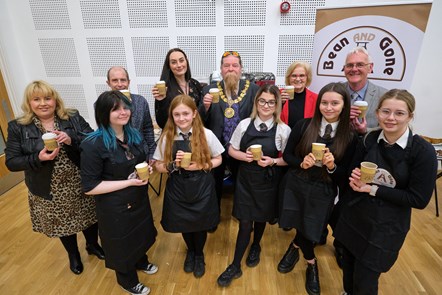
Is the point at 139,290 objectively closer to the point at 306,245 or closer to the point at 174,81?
the point at 306,245

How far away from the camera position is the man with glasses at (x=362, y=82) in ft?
7.23

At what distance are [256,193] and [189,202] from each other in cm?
59

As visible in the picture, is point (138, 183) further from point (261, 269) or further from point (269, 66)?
point (269, 66)

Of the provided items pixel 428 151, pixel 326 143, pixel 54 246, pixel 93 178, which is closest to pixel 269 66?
pixel 326 143

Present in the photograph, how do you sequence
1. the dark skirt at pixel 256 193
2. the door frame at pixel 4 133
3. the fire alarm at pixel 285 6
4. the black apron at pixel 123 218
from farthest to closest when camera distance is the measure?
the door frame at pixel 4 133 < the fire alarm at pixel 285 6 < the dark skirt at pixel 256 193 < the black apron at pixel 123 218

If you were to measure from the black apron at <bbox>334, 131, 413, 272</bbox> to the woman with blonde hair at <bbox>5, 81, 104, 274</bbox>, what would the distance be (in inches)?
88.9

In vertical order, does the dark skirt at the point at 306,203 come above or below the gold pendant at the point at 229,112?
below

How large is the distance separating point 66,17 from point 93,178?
3819mm

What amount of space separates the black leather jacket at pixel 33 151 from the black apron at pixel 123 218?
568 mm

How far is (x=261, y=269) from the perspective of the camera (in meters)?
2.47

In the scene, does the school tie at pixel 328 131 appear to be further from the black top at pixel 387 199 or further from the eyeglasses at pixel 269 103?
the eyeglasses at pixel 269 103

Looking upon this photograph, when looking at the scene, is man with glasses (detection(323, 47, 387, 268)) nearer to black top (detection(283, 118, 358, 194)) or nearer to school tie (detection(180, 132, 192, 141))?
black top (detection(283, 118, 358, 194))

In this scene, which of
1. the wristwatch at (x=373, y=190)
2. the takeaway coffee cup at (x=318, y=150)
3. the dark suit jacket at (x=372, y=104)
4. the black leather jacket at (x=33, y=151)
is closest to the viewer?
the wristwatch at (x=373, y=190)

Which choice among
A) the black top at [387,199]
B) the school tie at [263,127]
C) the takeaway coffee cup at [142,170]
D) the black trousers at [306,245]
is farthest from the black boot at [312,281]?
the takeaway coffee cup at [142,170]
